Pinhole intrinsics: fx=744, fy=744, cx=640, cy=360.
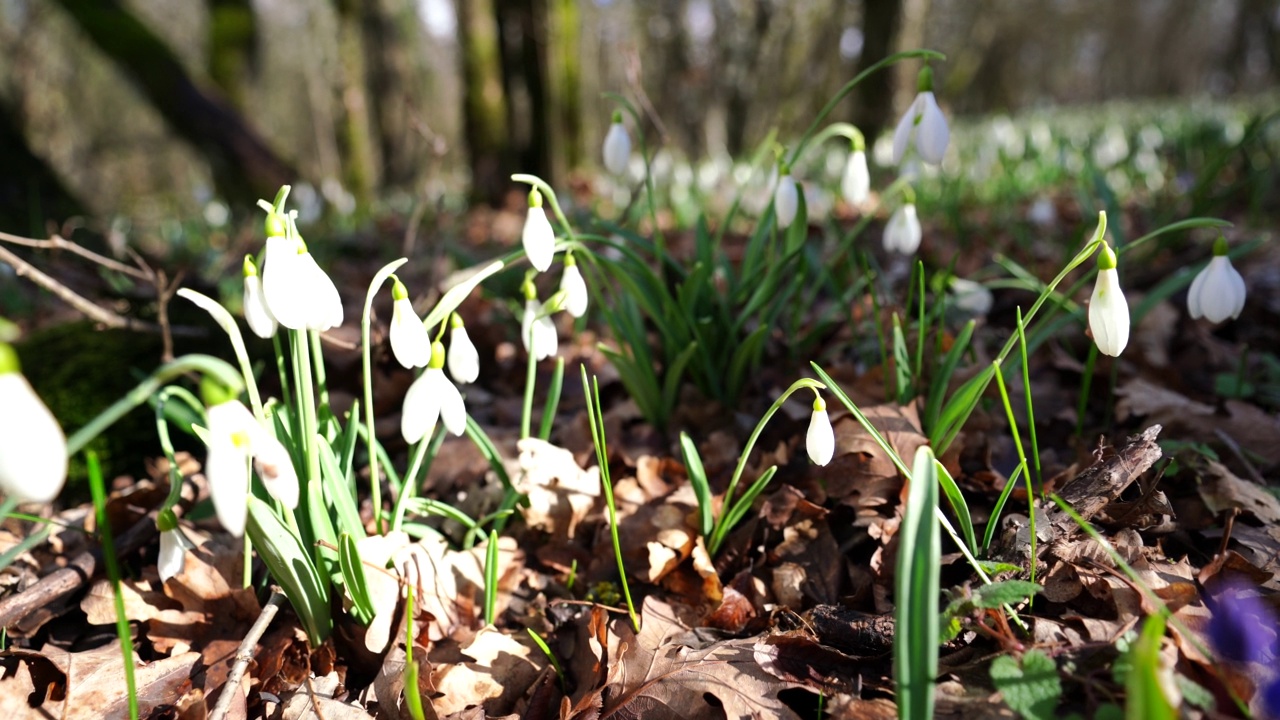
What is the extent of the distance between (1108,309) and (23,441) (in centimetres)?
158

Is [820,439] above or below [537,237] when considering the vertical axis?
below

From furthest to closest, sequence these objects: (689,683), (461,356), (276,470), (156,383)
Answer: (461,356) → (689,683) → (276,470) → (156,383)

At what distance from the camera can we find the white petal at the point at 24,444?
32.8 inches

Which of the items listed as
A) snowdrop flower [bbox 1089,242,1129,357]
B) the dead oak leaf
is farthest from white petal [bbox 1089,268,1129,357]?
the dead oak leaf

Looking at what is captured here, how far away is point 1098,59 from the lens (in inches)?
1435

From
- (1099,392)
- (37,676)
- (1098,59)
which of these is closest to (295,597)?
(37,676)

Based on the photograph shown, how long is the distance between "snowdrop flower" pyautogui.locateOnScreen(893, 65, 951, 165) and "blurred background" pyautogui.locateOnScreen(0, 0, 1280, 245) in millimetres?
913

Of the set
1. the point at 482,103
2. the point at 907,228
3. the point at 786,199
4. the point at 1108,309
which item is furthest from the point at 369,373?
the point at 482,103

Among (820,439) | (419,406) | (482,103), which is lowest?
(820,439)

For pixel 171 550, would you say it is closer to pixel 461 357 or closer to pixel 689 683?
pixel 461 357

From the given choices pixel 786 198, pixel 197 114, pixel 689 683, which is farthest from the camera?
pixel 197 114

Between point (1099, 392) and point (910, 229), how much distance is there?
2.37ft

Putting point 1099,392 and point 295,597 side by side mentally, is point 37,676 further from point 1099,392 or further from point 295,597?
point 1099,392

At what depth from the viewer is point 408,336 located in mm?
1332
